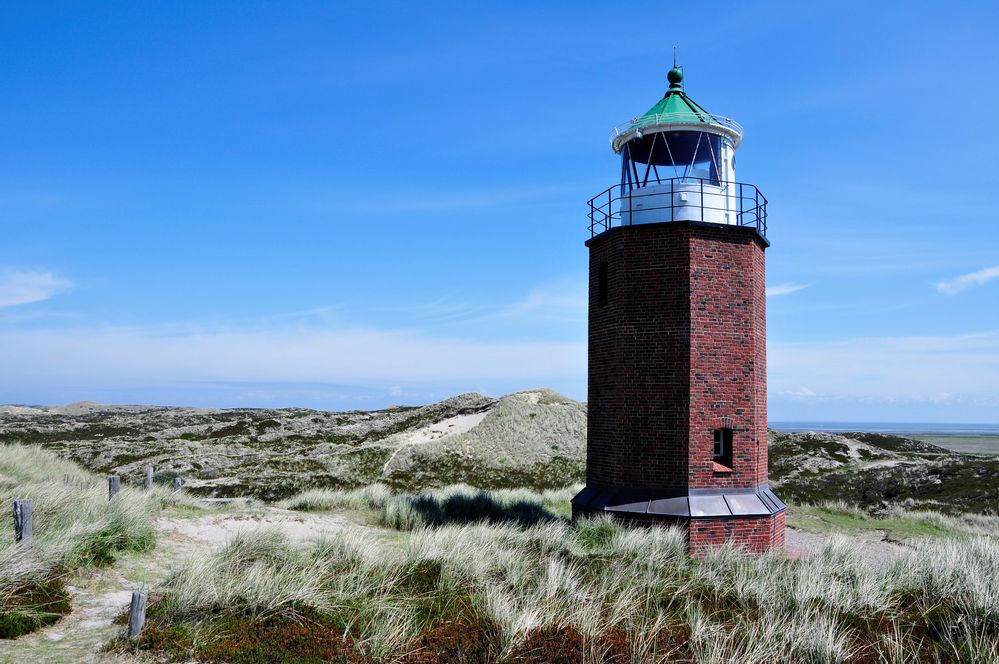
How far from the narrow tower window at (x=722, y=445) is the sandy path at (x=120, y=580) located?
8.59 m

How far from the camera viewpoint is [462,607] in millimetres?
8562

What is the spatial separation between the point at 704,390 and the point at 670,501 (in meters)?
2.29

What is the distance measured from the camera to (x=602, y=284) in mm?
15453

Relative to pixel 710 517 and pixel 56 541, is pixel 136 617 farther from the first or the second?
pixel 710 517

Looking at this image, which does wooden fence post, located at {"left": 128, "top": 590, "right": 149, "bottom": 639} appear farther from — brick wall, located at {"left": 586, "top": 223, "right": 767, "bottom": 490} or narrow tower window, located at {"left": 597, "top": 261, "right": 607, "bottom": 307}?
narrow tower window, located at {"left": 597, "top": 261, "right": 607, "bottom": 307}

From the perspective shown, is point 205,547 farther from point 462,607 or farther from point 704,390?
point 704,390

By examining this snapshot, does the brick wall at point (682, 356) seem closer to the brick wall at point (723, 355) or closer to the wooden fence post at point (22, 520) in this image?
the brick wall at point (723, 355)

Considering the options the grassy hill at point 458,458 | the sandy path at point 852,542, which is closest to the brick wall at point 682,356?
the sandy path at point 852,542

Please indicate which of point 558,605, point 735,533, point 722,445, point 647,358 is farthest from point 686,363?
point 558,605

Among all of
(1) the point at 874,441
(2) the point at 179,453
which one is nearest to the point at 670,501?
(2) the point at 179,453

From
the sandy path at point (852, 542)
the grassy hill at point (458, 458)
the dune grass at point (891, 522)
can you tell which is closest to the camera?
the sandy path at point (852, 542)

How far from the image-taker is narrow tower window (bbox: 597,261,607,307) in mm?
15344

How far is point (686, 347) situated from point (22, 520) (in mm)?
11426

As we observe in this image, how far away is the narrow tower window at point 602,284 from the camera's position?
604 inches
